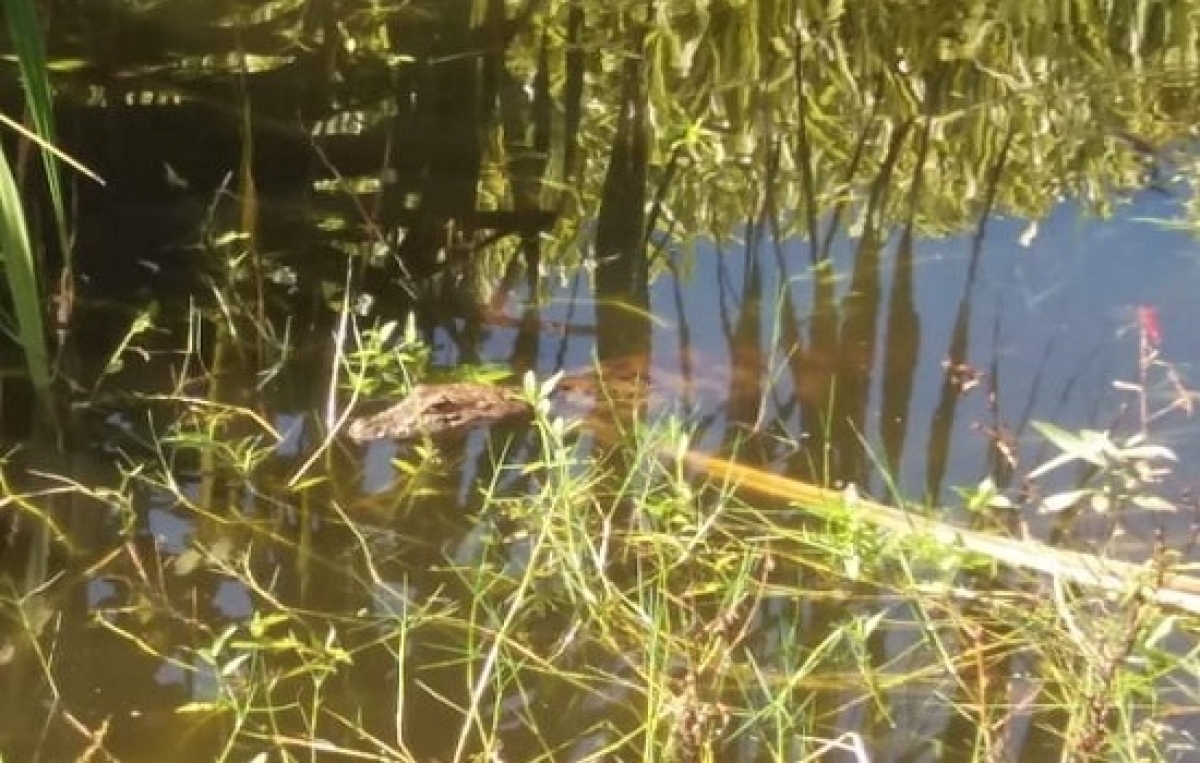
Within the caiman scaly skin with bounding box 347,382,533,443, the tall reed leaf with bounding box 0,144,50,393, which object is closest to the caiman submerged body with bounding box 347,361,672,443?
the caiman scaly skin with bounding box 347,382,533,443

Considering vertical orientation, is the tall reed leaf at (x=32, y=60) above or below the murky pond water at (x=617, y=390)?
above

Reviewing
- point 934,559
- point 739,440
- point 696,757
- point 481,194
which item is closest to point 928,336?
point 739,440

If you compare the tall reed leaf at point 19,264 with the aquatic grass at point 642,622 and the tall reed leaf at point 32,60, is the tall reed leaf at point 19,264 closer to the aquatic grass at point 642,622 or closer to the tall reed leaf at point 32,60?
the tall reed leaf at point 32,60

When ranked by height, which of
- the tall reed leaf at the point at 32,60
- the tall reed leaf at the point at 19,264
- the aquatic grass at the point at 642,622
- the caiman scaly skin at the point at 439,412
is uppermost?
the tall reed leaf at the point at 32,60

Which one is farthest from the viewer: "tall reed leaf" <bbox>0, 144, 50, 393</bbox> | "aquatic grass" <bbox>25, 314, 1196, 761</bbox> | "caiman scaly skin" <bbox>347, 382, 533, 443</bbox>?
"caiman scaly skin" <bbox>347, 382, 533, 443</bbox>

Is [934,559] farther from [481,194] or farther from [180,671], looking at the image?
[481,194]

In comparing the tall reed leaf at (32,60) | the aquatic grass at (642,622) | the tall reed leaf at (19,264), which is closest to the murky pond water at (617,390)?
the aquatic grass at (642,622)

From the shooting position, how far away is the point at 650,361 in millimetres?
1935

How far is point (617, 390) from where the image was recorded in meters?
1.88

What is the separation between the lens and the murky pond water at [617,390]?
56.1 inches

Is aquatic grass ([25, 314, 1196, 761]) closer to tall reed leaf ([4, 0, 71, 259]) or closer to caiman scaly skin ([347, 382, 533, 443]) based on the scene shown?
caiman scaly skin ([347, 382, 533, 443])

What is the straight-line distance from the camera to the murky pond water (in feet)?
4.68

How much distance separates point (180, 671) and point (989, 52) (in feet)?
5.27

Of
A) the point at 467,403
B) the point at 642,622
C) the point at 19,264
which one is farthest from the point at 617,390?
the point at 19,264
